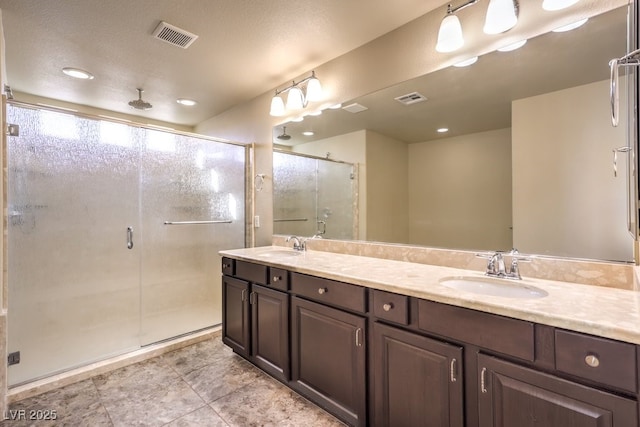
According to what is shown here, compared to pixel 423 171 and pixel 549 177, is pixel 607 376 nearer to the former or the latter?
pixel 549 177

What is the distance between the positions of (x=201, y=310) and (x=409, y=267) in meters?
2.17

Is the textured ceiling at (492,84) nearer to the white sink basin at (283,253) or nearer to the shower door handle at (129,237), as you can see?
the white sink basin at (283,253)

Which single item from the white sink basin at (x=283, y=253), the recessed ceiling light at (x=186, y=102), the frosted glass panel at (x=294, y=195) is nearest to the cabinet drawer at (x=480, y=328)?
the white sink basin at (x=283, y=253)

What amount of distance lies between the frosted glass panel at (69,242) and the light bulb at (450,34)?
2366 mm

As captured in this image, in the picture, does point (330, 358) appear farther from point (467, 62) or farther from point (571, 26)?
point (571, 26)

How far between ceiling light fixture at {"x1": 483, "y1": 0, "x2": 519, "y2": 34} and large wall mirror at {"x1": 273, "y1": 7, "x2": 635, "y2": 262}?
0.42ft

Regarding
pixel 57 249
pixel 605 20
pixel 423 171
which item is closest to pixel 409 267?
pixel 423 171

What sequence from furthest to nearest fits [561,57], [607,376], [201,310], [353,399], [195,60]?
1. [201,310]
2. [195,60]
3. [353,399]
4. [561,57]
5. [607,376]

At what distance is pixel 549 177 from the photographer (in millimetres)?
1398

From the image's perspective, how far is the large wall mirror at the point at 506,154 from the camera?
50.4 inches

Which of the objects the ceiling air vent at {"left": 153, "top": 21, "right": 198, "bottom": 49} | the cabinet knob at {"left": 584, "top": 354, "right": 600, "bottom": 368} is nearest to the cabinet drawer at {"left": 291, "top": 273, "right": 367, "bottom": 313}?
the cabinet knob at {"left": 584, "top": 354, "right": 600, "bottom": 368}

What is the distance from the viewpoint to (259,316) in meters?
2.06

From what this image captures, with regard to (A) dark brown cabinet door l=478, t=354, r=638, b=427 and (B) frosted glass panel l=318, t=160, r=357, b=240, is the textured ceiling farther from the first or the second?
(A) dark brown cabinet door l=478, t=354, r=638, b=427

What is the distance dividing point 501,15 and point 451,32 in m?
0.23
